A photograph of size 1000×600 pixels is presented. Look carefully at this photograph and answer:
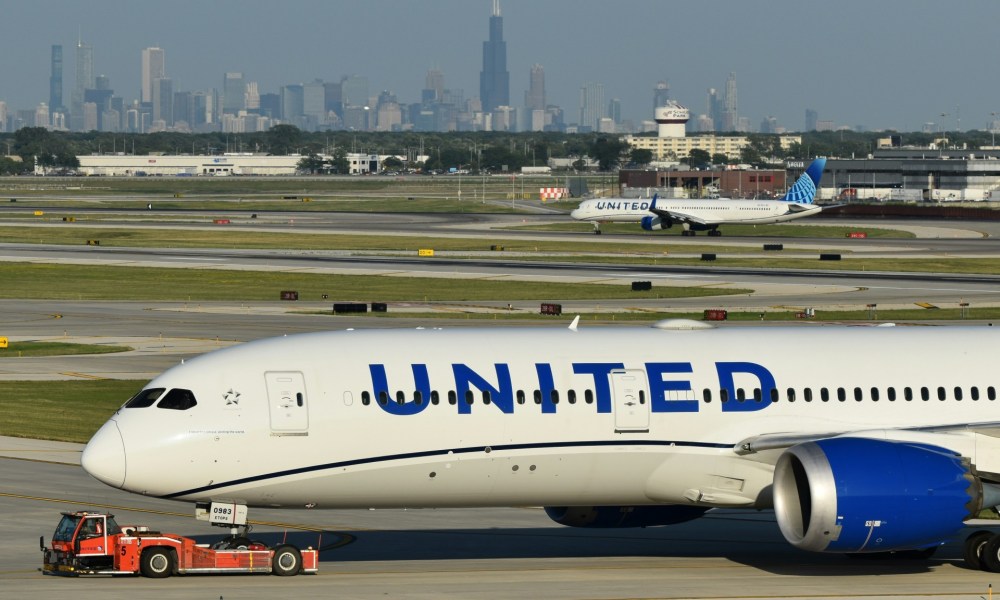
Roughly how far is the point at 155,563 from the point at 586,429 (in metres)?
8.49

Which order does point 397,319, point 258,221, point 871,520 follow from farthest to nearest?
point 258,221
point 397,319
point 871,520

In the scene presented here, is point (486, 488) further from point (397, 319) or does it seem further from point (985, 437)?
point (397, 319)

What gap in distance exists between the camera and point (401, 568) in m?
30.6

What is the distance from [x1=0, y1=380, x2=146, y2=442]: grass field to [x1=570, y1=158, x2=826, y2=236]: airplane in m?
108

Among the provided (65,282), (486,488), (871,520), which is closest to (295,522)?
(486,488)

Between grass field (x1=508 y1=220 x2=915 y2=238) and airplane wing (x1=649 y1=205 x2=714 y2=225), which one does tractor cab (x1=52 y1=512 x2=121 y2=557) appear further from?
airplane wing (x1=649 y1=205 x2=714 y2=225)

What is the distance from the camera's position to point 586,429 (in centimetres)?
2900

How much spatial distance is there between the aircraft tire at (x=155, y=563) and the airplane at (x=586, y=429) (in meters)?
1.38

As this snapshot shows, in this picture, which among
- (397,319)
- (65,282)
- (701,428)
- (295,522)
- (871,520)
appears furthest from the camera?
(65,282)

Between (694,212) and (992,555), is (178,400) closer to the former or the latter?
(992,555)

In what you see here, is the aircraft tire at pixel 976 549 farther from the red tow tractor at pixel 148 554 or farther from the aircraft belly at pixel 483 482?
the red tow tractor at pixel 148 554

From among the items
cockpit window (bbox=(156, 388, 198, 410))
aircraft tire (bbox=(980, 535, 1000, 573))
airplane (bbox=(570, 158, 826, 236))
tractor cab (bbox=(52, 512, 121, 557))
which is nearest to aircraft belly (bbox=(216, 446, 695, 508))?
cockpit window (bbox=(156, 388, 198, 410))

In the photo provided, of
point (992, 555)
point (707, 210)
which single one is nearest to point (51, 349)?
→ point (992, 555)

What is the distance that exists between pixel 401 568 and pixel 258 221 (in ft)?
519
